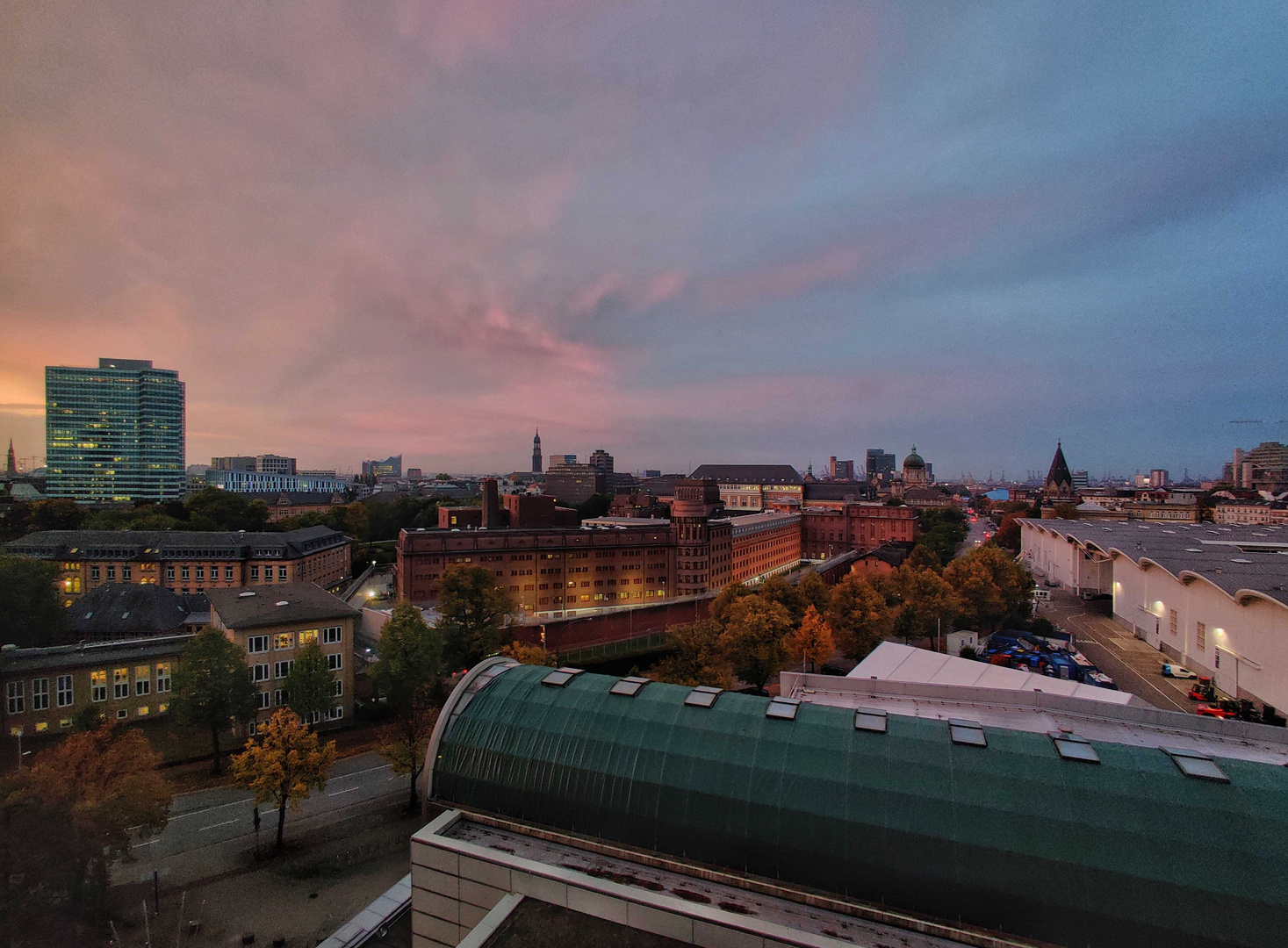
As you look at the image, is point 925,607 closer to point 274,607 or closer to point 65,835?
point 274,607

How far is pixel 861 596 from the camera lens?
4966 centimetres

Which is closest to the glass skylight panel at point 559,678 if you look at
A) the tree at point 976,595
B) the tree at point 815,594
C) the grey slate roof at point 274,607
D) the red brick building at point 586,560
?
the grey slate roof at point 274,607

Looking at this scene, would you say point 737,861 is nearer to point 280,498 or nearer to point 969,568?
point 969,568

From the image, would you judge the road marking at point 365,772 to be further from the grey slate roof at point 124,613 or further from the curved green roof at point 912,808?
the grey slate roof at point 124,613

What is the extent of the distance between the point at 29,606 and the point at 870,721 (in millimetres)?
55851

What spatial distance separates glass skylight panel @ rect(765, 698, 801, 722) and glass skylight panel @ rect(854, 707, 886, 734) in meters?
2.00

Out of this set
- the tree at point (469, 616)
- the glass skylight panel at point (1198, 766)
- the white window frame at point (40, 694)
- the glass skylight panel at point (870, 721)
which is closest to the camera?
the glass skylight panel at point (1198, 766)

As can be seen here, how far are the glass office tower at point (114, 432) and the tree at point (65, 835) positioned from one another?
421ft

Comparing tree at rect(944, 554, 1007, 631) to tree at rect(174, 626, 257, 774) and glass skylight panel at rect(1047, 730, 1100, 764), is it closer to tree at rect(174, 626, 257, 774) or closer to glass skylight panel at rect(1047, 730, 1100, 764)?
glass skylight panel at rect(1047, 730, 1100, 764)

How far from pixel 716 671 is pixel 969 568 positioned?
1483 inches

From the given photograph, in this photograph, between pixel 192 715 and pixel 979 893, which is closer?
pixel 979 893

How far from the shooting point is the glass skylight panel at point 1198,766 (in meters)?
14.8

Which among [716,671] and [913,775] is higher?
[913,775]

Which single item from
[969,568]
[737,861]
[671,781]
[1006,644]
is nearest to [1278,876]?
[737,861]
